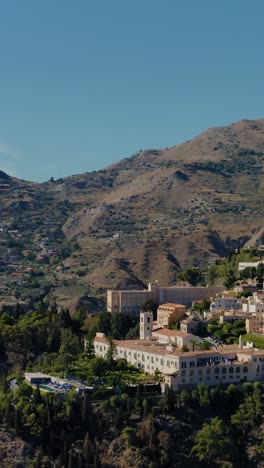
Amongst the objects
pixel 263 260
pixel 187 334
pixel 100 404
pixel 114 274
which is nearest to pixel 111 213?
pixel 114 274

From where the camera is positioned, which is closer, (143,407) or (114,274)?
(143,407)

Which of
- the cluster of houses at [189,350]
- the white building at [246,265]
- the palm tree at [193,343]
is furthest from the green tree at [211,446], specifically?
the white building at [246,265]

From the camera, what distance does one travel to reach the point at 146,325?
83.4 metres

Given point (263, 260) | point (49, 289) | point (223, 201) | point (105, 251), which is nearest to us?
point (263, 260)

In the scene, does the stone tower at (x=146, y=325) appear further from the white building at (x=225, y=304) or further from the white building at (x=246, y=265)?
the white building at (x=246, y=265)

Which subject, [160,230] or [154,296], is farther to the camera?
[160,230]

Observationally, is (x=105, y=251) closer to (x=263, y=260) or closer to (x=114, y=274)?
(x=114, y=274)

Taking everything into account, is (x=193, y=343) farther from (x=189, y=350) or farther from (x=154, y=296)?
(x=154, y=296)

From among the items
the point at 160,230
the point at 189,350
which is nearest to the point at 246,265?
the point at 189,350

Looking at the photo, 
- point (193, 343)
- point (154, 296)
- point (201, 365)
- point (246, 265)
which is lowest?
point (201, 365)

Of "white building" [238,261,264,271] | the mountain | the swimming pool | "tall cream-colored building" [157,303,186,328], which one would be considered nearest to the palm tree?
"tall cream-colored building" [157,303,186,328]

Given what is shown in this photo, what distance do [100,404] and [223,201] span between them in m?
122

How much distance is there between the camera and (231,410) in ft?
224

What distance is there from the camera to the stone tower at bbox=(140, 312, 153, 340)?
83.3 metres
